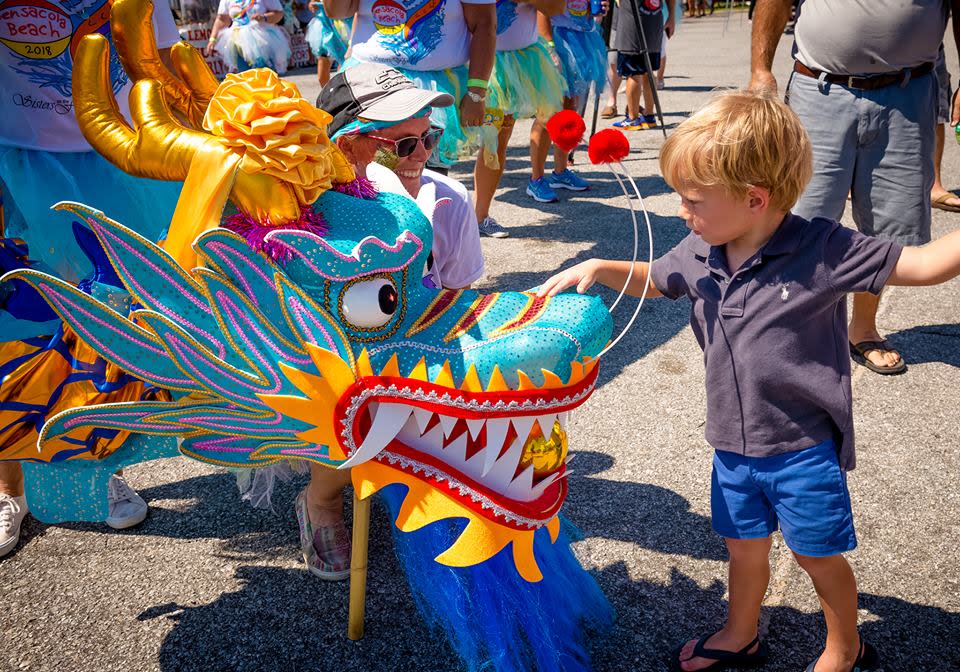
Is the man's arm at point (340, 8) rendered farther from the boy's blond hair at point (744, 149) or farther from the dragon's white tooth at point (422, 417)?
the dragon's white tooth at point (422, 417)

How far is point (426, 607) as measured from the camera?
210cm

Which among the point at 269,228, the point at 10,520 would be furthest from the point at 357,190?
the point at 10,520

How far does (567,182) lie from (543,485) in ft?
16.1

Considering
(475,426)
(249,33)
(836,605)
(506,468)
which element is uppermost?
(475,426)

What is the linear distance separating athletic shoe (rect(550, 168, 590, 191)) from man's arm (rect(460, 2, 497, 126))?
2508 millimetres

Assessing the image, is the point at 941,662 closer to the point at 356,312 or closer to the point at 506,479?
the point at 506,479

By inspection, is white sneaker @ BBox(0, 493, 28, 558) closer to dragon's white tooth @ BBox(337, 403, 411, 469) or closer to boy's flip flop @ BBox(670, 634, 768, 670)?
dragon's white tooth @ BBox(337, 403, 411, 469)

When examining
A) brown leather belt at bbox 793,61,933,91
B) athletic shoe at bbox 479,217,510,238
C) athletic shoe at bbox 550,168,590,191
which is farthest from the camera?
athletic shoe at bbox 550,168,590,191

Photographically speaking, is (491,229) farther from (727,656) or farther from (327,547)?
(727,656)

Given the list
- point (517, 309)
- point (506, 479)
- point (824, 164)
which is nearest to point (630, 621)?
point (506, 479)

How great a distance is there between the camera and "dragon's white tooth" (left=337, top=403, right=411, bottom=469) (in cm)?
168

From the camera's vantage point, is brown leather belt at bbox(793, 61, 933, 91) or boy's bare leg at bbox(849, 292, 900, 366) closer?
brown leather belt at bbox(793, 61, 933, 91)

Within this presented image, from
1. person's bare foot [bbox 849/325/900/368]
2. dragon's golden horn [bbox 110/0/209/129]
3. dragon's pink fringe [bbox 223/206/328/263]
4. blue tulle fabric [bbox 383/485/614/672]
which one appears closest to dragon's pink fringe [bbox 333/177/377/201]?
dragon's pink fringe [bbox 223/206/328/263]

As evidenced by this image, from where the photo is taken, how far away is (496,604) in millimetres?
1851
